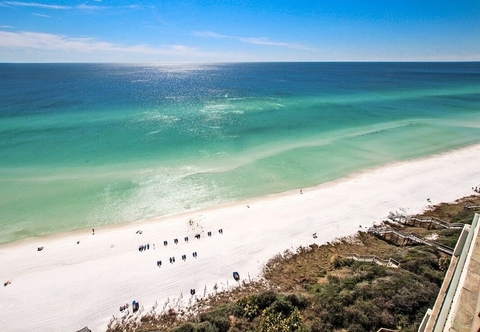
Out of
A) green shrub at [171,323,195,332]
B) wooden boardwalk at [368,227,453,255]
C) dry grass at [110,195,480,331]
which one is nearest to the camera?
green shrub at [171,323,195,332]

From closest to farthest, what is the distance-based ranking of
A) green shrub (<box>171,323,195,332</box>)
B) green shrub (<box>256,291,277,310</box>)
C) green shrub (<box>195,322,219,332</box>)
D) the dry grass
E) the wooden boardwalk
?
1. green shrub (<box>195,322,219,332</box>)
2. green shrub (<box>171,323,195,332</box>)
3. green shrub (<box>256,291,277,310</box>)
4. the dry grass
5. the wooden boardwalk

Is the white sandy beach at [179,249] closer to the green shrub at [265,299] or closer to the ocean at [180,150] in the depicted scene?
the ocean at [180,150]

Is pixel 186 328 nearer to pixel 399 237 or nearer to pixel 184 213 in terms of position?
pixel 184 213

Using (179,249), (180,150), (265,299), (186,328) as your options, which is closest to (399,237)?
(265,299)

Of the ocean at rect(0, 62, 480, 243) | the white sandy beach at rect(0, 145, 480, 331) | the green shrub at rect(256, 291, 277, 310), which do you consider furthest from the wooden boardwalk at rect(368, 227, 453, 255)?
the green shrub at rect(256, 291, 277, 310)

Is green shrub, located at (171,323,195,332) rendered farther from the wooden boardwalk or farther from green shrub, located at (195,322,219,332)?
the wooden boardwalk

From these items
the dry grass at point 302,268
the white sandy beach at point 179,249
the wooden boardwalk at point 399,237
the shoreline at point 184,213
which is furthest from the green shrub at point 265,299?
the shoreline at point 184,213

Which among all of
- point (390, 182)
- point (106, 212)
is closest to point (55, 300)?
point (106, 212)

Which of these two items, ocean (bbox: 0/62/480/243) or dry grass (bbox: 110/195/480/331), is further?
ocean (bbox: 0/62/480/243)

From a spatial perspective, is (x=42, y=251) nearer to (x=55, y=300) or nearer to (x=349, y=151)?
(x=55, y=300)
